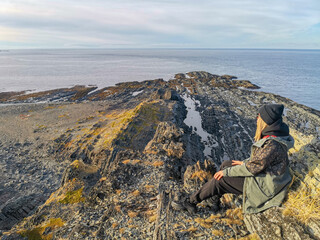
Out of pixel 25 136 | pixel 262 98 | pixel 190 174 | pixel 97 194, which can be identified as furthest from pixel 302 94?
pixel 25 136

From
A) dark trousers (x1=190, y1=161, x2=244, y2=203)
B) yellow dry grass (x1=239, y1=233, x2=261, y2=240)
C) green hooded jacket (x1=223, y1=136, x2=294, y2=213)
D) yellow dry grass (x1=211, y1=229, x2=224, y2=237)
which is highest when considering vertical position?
green hooded jacket (x1=223, y1=136, x2=294, y2=213)

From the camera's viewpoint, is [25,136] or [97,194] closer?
[97,194]

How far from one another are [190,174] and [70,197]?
316 inches

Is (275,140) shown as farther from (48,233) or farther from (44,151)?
(44,151)

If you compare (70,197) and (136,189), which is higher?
(136,189)

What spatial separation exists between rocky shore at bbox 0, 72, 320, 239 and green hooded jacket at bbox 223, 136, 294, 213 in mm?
434

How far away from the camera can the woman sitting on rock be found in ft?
18.0

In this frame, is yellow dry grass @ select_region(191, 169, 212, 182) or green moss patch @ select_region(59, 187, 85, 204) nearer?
yellow dry grass @ select_region(191, 169, 212, 182)

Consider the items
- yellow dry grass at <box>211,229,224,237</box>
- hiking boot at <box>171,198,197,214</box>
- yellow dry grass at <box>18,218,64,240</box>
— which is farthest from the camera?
yellow dry grass at <box>18,218,64,240</box>

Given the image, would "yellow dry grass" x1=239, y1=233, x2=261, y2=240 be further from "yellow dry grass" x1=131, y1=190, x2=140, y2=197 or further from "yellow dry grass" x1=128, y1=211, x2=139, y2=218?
"yellow dry grass" x1=131, y1=190, x2=140, y2=197

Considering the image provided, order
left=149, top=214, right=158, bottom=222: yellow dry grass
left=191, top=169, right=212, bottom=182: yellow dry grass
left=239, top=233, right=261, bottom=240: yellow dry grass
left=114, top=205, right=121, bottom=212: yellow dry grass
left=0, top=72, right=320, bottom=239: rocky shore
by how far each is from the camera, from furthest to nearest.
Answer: left=191, top=169, right=212, bottom=182: yellow dry grass → left=114, top=205, right=121, bottom=212: yellow dry grass → left=149, top=214, right=158, bottom=222: yellow dry grass → left=0, top=72, right=320, bottom=239: rocky shore → left=239, top=233, right=261, bottom=240: yellow dry grass

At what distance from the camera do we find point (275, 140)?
18.0 feet

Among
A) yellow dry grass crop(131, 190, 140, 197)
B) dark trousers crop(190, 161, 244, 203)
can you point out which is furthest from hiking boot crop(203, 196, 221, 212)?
yellow dry grass crop(131, 190, 140, 197)

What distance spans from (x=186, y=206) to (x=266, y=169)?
3849 millimetres
